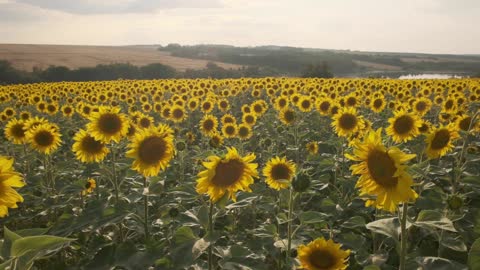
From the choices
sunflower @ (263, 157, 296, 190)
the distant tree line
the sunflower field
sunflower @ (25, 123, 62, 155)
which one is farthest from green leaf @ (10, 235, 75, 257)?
the distant tree line

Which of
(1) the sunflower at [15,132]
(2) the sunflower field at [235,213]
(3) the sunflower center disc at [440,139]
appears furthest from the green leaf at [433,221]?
(1) the sunflower at [15,132]

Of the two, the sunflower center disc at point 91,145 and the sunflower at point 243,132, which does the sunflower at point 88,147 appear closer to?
the sunflower center disc at point 91,145

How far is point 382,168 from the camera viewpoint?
2449 mm

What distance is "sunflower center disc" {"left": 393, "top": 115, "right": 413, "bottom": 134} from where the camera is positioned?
5.25 meters

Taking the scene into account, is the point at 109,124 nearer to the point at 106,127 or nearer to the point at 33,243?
the point at 106,127

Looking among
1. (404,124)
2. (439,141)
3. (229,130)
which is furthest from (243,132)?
(439,141)

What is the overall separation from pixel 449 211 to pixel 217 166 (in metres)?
2.10

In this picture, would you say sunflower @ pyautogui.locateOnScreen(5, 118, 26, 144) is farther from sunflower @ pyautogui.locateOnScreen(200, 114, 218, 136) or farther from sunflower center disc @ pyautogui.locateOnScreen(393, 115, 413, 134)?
sunflower center disc @ pyautogui.locateOnScreen(393, 115, 413, 134)

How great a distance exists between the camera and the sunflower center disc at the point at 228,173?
2967 millimetres

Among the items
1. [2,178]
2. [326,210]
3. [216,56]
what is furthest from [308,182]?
[216,56]

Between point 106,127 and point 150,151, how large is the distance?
1.01m

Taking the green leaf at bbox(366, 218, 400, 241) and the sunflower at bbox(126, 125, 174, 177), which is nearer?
the green leaf at bbox(366, 218, 400, 241)

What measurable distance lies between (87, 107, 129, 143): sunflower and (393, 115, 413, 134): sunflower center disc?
11.5ft

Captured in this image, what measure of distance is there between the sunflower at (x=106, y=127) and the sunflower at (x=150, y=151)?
2.54 feet
